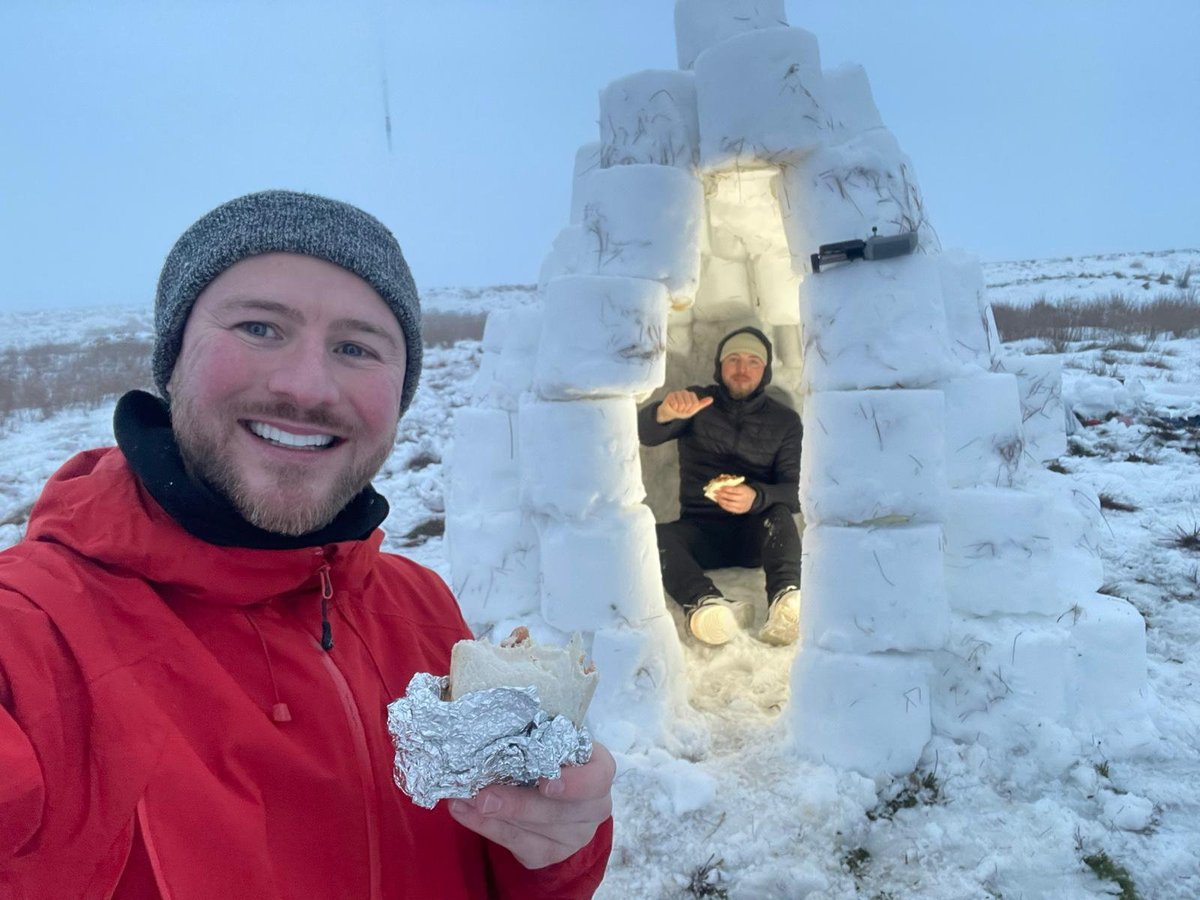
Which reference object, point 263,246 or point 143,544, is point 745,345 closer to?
point 263,246

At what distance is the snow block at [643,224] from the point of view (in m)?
2.34

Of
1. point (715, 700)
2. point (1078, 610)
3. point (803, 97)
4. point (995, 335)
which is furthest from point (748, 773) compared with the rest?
point (803, 97)

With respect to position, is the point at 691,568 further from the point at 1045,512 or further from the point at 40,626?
the point at 40,626

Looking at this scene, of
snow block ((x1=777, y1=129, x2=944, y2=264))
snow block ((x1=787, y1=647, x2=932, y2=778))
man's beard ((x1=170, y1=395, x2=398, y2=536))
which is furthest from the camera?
snow block ((x1=777, y1=129, x2=944, y2=264))

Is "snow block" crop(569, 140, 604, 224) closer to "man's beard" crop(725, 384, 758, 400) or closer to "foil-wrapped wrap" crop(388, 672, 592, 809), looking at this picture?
"man's beard" crop(725, 384, 758, 400)

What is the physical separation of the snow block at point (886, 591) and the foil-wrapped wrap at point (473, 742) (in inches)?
60.8

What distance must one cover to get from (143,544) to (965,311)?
241 cm

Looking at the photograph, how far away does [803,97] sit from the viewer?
86.8 inches

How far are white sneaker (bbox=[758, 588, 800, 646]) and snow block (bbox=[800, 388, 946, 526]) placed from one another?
820mm

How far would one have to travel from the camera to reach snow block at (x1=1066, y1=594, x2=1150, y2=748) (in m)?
2.19

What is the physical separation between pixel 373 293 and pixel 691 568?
2226 millimetres

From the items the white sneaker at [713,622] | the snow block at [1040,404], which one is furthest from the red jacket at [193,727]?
the snow block at [1040,404]

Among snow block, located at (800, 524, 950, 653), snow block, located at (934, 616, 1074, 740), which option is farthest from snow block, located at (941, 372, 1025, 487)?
snow block, located at (934, 616, 1074, 740)

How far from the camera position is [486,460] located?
278cm
